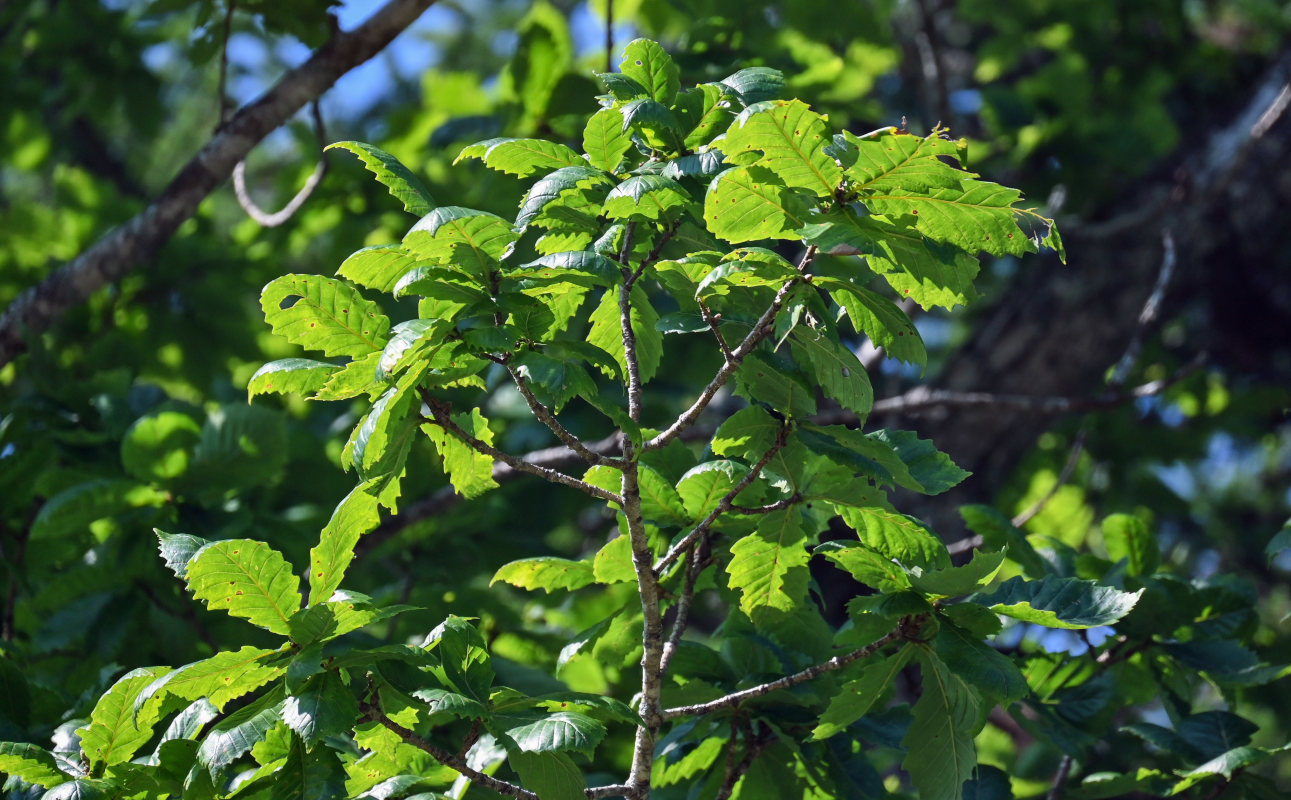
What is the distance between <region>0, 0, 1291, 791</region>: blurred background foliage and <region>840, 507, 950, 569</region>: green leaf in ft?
1.44

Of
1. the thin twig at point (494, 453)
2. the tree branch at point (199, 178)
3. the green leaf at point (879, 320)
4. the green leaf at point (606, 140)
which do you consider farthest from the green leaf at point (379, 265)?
the tree branch at point (199, 178)

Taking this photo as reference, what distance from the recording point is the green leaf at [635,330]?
1.35 meters

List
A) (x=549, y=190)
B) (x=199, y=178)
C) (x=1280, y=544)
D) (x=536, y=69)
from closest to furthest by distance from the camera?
(x=549, y=190) < (x=1280, y=544) < (x=199, y=178) < (x=536, y=69)

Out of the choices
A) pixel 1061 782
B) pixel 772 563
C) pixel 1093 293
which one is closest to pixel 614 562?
pixel 772 563

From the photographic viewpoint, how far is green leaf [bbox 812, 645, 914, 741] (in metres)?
1.23

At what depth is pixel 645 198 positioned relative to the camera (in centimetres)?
120

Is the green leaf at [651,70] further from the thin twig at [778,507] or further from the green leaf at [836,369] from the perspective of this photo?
the thin twig at [778,507]

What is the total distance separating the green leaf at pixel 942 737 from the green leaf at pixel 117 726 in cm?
88

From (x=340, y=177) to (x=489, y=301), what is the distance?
2124 mm

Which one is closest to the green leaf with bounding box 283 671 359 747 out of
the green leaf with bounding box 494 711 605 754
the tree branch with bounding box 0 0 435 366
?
the green leaf with bounding box 494 711 605 754

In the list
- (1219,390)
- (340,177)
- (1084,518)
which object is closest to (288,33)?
(340,177)

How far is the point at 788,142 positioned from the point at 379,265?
1.52 feet

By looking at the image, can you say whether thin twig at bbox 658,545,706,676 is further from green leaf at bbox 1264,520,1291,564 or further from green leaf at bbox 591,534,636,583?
green leaf at bbox 1264,520,1291,564

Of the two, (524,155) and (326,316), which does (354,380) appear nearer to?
(326,316)
